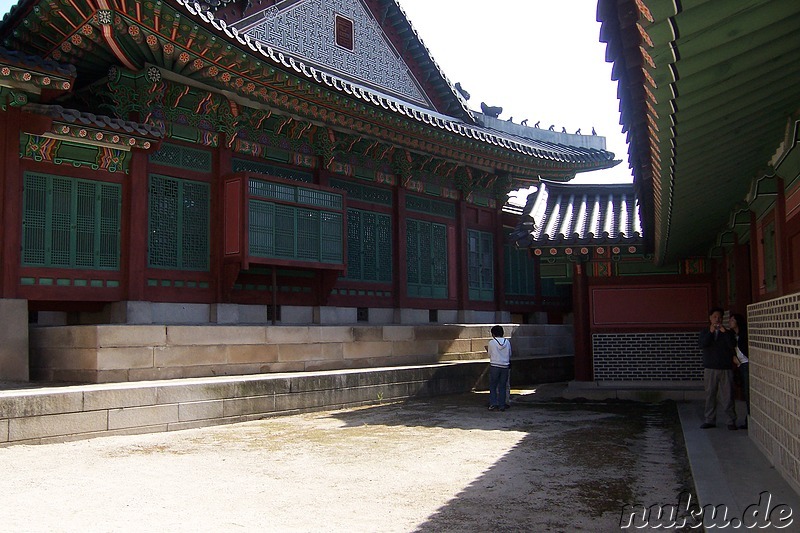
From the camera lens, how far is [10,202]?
34.7 feet

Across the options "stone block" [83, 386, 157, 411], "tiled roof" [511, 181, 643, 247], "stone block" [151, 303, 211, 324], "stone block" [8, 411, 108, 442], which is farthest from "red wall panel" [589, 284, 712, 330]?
"stone block" [8, 411, 108, 442]

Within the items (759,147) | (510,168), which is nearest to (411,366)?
(510,168)

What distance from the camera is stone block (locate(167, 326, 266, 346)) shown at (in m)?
11.1

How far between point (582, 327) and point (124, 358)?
8241mm

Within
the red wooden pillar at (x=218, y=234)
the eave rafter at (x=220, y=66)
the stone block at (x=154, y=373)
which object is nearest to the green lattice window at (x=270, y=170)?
the red wooden pillar at (x=218, y=234)

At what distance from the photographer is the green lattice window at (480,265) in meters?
18.8

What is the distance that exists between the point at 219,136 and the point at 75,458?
274 inches

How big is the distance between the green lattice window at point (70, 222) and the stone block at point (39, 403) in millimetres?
2949

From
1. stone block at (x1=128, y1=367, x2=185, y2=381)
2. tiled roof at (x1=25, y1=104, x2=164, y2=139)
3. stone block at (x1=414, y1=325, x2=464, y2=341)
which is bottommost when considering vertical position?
Answer: stone block at (x1=128, y1=367, x2=185, y2=381)

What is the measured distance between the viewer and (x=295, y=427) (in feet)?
33.6

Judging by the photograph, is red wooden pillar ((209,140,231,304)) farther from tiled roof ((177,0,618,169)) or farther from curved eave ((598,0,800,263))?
curved eave ((598,0,800,263))

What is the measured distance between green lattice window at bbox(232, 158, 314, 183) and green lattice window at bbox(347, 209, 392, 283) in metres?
1.37

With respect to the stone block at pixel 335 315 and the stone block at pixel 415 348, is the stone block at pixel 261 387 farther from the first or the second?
the stone block at pixel 415 348

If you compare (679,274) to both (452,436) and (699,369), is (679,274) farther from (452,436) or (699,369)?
(452,436)
